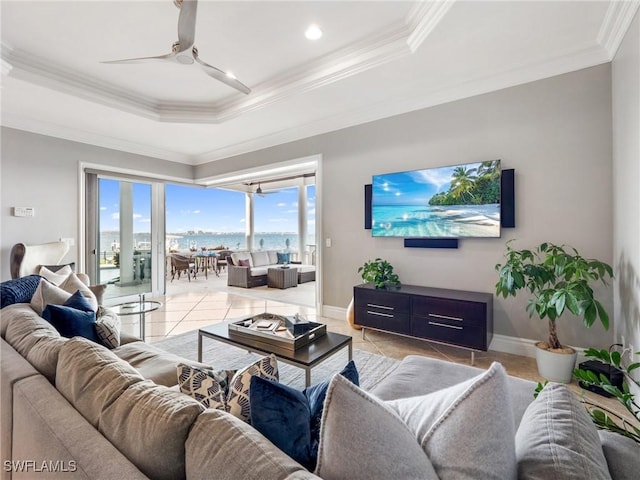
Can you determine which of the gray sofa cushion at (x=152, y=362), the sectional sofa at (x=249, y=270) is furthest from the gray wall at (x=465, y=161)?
the sectional sofa at (x=249, y=270)

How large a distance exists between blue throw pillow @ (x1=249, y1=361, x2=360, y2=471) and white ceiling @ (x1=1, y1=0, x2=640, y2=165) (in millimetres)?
2686

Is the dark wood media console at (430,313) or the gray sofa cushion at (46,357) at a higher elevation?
the gray sofa cushion at (46,357)

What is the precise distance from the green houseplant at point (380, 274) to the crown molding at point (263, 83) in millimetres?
2133

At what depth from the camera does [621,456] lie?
84 cm

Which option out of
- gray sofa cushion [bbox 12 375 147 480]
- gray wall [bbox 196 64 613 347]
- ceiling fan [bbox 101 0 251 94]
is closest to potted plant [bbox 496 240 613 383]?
gray wall [bbox 196 64 613 347]

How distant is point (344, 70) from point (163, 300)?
490 cm

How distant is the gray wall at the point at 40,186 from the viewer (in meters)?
4.06

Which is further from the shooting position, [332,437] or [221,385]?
[221,385]

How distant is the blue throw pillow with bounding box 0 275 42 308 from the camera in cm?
222

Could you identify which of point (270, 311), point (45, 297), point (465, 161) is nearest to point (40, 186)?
point (45, 297)

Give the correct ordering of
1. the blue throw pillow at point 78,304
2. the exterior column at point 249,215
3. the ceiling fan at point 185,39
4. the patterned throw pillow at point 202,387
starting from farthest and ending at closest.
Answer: the exterior column at point 249,215 < the blue throw pillow at point 78,304 < the ceiling fan at point 185,39 < the patterned throw pillow at point 202,387

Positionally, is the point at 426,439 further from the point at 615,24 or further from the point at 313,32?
the point at 615,24

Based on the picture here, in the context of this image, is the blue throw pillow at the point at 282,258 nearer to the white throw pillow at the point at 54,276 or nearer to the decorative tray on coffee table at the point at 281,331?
the white throw pillow at the point at 54,276

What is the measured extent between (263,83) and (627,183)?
11.7ft
